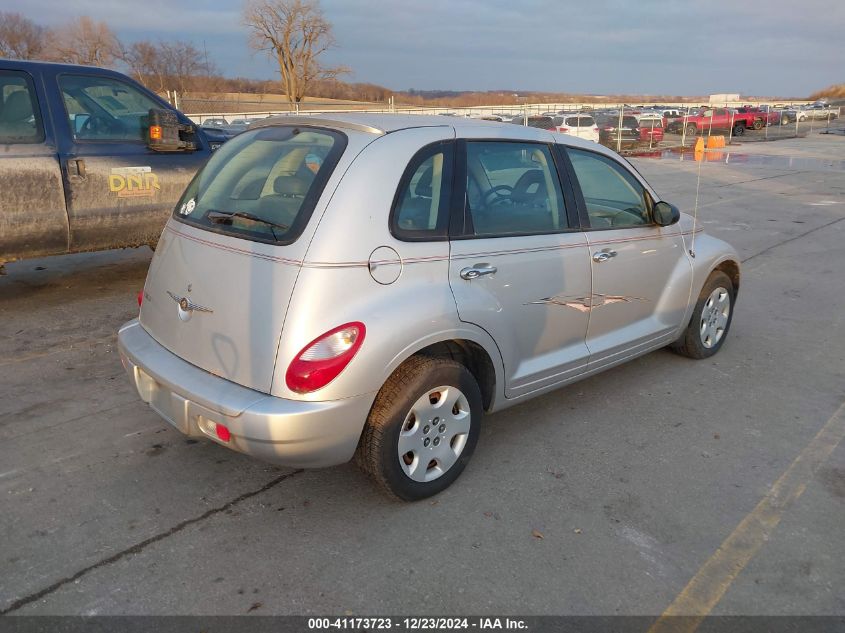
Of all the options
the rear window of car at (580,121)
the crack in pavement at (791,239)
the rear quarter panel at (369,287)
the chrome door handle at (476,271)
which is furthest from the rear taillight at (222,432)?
the rear window of car at (580,121)

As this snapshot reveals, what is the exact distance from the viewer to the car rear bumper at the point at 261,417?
2771mm

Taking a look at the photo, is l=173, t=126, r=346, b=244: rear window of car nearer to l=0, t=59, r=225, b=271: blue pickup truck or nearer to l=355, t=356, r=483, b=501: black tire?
l=355, t=356, r=483, b=501: black tire

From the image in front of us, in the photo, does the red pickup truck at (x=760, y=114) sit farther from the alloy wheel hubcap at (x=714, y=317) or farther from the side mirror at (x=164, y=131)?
the side mirror at (x=164, y=131)

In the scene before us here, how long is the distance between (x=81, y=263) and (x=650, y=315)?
6.36 m

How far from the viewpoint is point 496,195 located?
3.62m

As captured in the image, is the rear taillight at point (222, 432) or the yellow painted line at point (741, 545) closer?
the yellow painted line at point (741, 545)

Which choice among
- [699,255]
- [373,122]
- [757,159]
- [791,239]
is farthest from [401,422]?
[757,159]

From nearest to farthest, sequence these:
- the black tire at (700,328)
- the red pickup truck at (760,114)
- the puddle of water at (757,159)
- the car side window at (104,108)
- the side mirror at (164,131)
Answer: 1. the black tire at (700,328)
2. the car side window at (104,108)
3. the side mirror at (164,131)
4. the puddle of water at (757,159)
5. the red pickup truck at (760,114)

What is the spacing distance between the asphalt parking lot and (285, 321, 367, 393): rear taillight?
75cm

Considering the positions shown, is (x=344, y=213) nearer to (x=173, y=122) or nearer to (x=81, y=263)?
(x=173, y=122)

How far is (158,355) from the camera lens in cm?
332

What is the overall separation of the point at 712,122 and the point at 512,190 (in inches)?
1434

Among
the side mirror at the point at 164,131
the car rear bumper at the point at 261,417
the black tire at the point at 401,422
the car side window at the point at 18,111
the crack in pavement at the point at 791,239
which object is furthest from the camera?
the crack in pavement at the point at 791,239

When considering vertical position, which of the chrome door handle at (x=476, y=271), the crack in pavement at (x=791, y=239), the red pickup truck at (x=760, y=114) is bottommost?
the crack in pavement at (x=791, y=239)
